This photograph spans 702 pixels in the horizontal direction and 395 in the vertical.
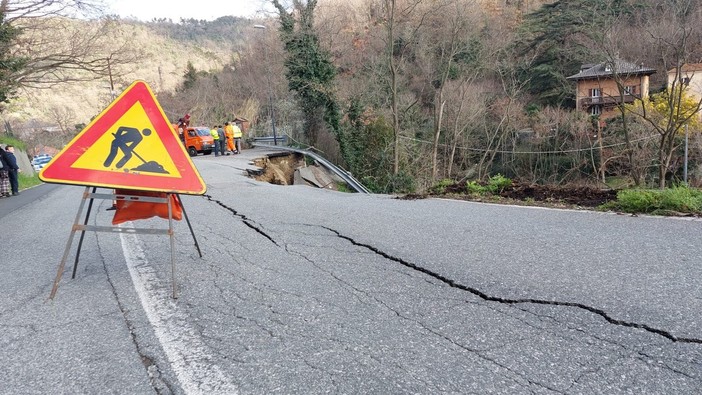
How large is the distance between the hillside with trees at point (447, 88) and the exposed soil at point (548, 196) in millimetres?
3528

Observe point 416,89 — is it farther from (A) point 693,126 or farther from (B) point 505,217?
(B) point 505,217

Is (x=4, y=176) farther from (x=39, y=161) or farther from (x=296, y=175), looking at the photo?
(x=39, y=161)

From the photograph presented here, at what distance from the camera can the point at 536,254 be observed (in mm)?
4766

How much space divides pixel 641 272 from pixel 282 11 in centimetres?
2450

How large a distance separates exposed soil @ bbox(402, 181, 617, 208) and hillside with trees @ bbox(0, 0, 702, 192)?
353 cm

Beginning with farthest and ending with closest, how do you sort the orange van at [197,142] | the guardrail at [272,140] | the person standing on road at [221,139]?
the guardrail at [272,140] → the orange van at [197,142] → the person standing on road at [221,139]

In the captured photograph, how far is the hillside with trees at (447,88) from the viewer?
672 inches

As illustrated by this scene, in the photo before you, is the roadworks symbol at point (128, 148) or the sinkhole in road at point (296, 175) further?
the sinkhole in road at point (296, 175)

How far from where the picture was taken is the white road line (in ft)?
8.26

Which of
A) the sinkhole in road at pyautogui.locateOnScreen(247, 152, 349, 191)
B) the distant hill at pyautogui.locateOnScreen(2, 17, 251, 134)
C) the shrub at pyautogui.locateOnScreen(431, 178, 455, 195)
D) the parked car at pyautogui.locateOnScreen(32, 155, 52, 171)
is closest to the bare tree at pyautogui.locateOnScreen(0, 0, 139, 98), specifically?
the sinkhole in road at pyautogui.locateOnScreen(247, 152, 349, 191)

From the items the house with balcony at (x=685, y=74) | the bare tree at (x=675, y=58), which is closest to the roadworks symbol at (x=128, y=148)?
the bare tree at (x=675, y=58)

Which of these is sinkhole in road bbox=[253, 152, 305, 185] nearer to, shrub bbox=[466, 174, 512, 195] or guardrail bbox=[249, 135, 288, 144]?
guardrail bbox=[249, 135, 288, 144]

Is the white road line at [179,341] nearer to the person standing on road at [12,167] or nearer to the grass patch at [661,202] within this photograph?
the grass patch at [661,202]

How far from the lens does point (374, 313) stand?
11.2ft
